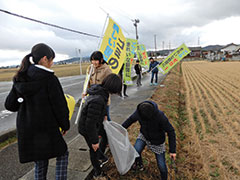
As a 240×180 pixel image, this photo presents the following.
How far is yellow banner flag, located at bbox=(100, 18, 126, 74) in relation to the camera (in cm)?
374

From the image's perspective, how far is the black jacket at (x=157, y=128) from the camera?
197cm

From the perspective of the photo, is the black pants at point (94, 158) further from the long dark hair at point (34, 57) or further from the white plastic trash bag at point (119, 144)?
the long dark hair at point (34, 57)

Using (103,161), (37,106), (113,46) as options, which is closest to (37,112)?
(37,106)

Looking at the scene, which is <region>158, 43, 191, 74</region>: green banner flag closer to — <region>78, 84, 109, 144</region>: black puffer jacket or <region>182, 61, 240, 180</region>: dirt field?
<region>182, 61, 240, 180</region>: dirt field

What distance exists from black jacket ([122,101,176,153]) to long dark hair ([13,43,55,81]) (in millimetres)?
1223

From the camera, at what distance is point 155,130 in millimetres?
2064

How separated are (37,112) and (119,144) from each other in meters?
1.07

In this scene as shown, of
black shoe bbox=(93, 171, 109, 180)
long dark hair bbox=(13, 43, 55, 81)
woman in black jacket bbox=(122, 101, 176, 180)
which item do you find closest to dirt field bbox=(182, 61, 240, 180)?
woman in black jacket bbox=(122, 101, 176, 180)

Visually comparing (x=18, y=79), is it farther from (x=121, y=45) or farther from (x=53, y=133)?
(x=121, y=45)

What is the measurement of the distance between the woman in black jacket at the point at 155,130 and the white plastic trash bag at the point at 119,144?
21 centimetres

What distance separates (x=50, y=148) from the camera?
144 cm

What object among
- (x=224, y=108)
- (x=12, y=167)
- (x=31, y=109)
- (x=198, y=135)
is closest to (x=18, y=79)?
(x=31, y=109)

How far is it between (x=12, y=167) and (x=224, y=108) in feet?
20.6

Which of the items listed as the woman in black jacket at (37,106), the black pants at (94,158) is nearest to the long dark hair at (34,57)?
the woman in black jacket at (37,106)
